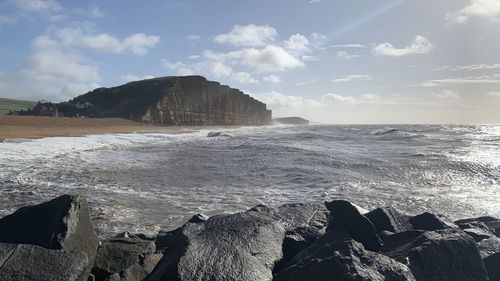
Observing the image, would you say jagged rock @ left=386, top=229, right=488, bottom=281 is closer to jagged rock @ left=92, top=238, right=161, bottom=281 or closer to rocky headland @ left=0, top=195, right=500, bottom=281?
rocky headland @ left=0, top=195, right=500, bottom=281

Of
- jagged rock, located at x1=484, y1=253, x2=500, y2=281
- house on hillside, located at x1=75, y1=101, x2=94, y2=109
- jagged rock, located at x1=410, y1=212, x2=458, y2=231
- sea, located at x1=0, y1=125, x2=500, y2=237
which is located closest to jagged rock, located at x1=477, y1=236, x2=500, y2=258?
jagged rock, located at x1=484, y1=253, x2=500, y2=281

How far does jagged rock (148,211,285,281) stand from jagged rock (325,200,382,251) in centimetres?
91

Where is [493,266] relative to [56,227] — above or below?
below

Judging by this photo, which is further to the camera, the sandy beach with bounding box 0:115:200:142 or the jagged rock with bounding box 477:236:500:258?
the sandy beach with bounding box 0:115:200:142

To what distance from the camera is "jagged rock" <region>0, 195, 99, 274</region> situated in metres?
4.86

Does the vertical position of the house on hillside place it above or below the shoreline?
above

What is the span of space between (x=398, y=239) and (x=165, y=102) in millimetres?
61908

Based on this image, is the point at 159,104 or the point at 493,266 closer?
the point at 493,266

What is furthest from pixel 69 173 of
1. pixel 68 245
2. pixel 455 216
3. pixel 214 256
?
pixel 455 216

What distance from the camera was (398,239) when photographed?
5785mm

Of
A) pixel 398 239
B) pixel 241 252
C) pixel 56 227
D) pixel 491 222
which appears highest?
pixel 56 227

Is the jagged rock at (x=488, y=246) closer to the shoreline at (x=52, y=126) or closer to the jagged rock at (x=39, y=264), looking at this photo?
the jagged rock at (x=39, y=264)

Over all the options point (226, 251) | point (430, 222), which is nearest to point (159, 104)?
point (430, 222)

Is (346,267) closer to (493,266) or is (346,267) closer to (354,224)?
(354,224)
